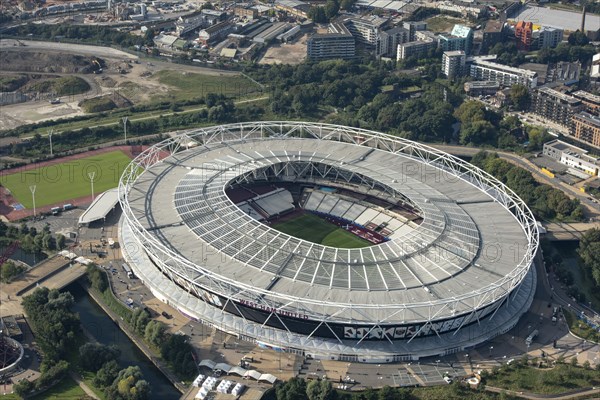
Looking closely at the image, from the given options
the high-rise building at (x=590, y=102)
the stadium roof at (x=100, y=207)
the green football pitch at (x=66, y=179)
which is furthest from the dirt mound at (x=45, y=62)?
the high-rise building at (x=590, y=102)

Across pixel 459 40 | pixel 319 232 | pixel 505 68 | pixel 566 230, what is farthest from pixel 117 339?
pixel 459 40

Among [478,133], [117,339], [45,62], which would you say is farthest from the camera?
[45,62]

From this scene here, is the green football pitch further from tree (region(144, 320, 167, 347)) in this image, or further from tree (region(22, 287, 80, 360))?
tree (region(144, 320, 167, 347))

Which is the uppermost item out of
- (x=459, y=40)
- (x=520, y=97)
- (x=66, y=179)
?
(x=459, y=40)

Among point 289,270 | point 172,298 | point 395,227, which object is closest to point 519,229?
point 395,227

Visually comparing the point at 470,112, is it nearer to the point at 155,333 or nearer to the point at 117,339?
the point at 155,333

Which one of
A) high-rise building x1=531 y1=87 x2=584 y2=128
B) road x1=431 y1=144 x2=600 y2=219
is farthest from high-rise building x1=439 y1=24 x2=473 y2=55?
road x1=431 y1=144 x2=600 y2=219

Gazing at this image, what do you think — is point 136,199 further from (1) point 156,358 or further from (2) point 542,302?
(2) point 542,302
